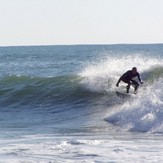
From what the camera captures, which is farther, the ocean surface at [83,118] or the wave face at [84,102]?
the wave face at [84,102]

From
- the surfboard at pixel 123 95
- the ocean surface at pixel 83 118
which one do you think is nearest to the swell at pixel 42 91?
the ocean surface at pixel 83 118

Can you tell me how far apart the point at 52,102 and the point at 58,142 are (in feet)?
33.9

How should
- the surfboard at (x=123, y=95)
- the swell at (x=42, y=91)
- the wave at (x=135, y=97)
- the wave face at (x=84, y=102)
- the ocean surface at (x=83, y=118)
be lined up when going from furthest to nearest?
the swell at (x=42, y=91)
the surfboard at (x=123, y=95)
the wave face at (x=84, y=102)
the wave at (x=135, y=97)
the ocean surface at (x=83, y=118)

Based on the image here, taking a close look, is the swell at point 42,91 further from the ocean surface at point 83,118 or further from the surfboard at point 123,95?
the surfboard at point 123,95

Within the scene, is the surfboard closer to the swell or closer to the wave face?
the wave face

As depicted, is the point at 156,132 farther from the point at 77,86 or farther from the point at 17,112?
the point at 77,86

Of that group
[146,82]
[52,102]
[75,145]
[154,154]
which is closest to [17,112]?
[52,102]

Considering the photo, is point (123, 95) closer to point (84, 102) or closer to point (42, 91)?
point (84, 102)

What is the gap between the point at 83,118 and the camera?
1819 cm

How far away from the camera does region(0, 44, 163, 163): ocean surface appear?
1076 cm

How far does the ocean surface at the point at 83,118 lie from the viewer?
10758mm

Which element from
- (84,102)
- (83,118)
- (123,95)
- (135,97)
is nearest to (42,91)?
(84,102)

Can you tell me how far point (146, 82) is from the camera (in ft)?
77.2

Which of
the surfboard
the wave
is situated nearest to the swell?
the wave
